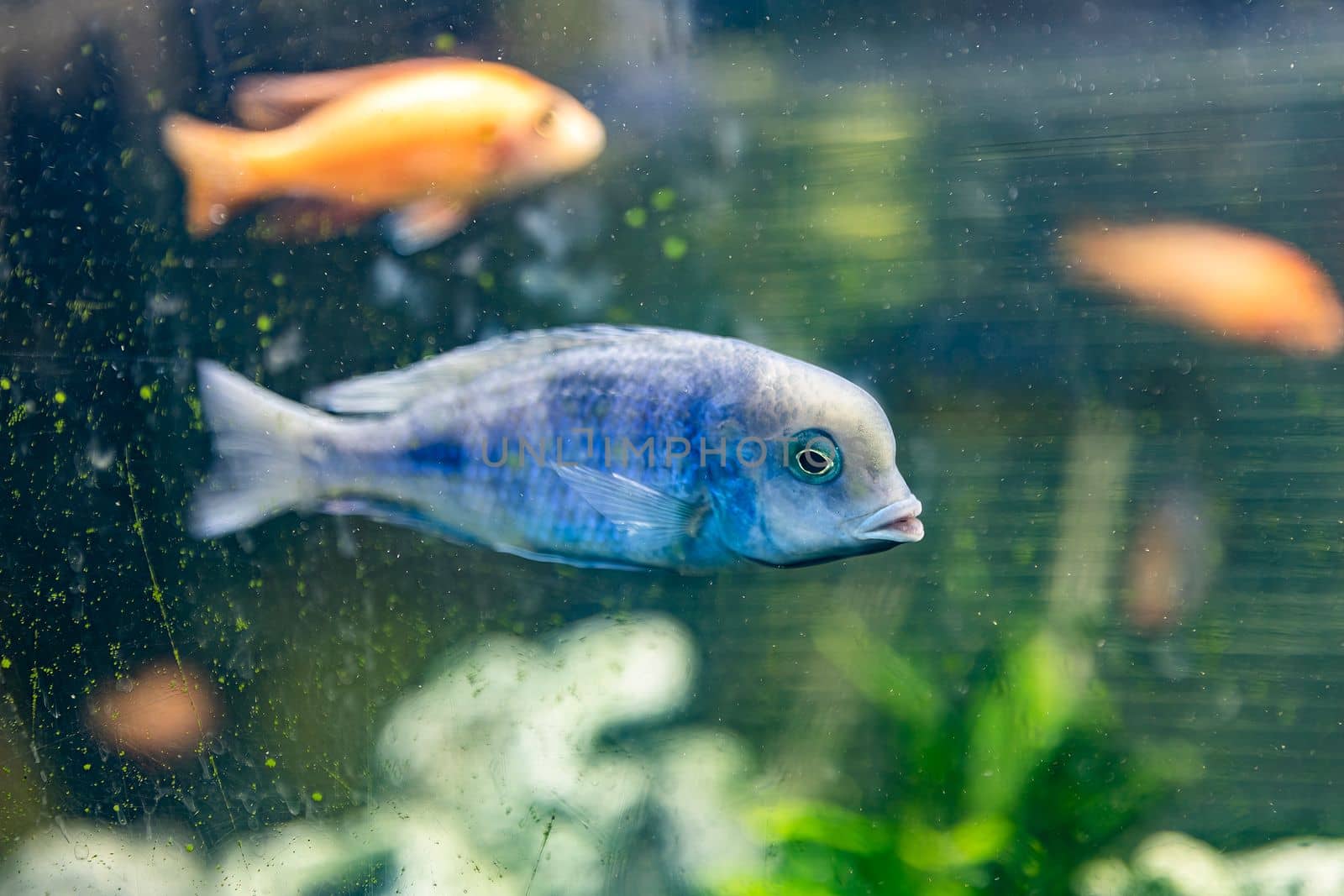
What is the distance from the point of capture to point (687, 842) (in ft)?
5.08

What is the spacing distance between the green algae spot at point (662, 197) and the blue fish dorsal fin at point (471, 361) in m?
0.27

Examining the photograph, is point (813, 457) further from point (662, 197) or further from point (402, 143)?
point (402, 143)

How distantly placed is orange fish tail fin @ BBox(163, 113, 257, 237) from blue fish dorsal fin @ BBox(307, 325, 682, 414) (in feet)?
1.55

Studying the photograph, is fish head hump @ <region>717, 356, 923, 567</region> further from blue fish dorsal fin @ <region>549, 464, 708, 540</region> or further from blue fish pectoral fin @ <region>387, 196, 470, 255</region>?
blue fish pectoral fin @ <region>387, 196, 470, 255</region>

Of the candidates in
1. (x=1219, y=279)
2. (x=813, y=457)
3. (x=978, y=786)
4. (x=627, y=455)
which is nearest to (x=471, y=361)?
(x=627, y=455)

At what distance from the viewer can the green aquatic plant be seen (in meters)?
1.47

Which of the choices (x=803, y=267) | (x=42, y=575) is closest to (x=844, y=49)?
(x=803, y=267)

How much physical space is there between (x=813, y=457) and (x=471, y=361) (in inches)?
21.1

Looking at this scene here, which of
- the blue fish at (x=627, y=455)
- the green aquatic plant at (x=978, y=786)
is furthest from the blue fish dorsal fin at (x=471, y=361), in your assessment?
the green aquatic plant at (x=978, y=786)

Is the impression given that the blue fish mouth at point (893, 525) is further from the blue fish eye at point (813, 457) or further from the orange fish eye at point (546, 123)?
the orange fish eye at point (546, 123)

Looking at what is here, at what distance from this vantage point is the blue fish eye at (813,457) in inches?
45.8

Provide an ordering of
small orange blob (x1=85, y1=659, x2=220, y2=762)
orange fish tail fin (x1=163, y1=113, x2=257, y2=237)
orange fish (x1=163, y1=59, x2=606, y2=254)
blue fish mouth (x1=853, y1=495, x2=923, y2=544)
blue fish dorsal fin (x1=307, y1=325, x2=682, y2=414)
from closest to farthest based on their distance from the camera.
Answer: blue fish mouth (x1=853, y1=495, x2=923, y2=544)
blue fish dorsal fin (x1=307, y1=325, x2=682, y2=414)
orange fish (x1=163, y1=59, x2=606, y2=254)
orange fish tail fin (x1=163, y1=113, x2=257, y2=237)
small orange blob (x1=85, y1=659, x2=220, y2=762)

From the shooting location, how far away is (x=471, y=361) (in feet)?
4.31

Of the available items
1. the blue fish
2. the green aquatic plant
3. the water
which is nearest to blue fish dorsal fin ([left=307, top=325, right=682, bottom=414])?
the blue fish
